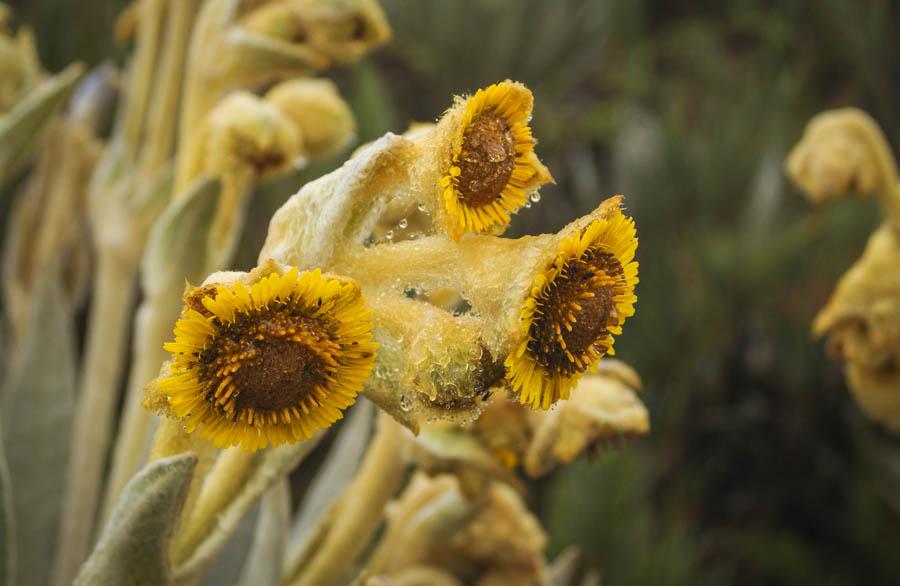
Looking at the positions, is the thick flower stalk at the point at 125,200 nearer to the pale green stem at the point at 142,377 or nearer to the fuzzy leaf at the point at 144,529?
the pale green stem at the point at 142,377

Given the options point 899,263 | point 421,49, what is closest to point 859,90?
point 421,49

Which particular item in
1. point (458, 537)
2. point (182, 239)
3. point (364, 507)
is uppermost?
point (182, 239)

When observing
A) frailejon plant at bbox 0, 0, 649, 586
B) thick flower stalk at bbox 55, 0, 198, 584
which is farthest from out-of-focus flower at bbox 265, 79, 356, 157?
thick flower stalk at bbox 55, 0, 198, 584

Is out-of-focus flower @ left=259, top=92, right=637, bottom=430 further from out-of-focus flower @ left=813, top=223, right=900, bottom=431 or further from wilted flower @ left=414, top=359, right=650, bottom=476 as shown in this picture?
out-of-focus flower @ left=813, top=223, right=900, bottom=431

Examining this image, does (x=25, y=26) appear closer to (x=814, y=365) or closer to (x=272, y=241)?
(x=272, y=241)

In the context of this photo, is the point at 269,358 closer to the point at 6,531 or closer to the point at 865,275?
the point at 6,531

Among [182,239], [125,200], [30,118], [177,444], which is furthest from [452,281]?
[125,200]
